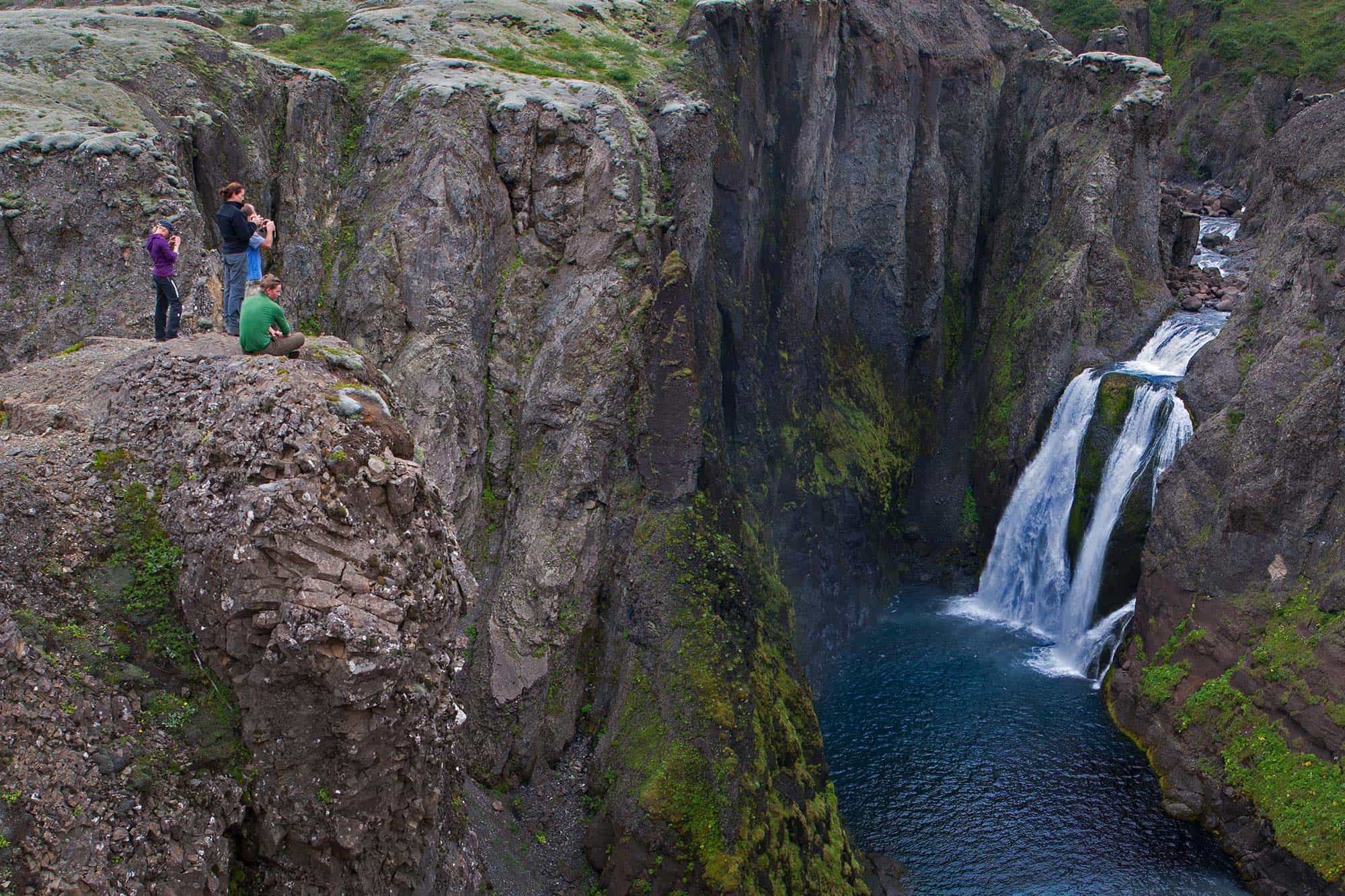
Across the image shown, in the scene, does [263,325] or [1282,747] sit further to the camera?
[1282,747]

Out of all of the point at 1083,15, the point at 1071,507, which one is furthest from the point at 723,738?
the point at 1083,15

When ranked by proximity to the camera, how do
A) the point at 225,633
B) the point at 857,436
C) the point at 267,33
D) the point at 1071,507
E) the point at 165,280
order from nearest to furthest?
the point at 225,633 → the point at 165,280 → the point at 267,33 → the point at 1071,507 → the point at 857,436

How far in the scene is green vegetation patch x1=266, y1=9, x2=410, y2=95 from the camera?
27.8 m

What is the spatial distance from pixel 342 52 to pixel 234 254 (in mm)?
17063

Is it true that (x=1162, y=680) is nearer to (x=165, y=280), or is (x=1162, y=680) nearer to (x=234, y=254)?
(x=234, y=254)

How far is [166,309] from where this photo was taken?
16078mm

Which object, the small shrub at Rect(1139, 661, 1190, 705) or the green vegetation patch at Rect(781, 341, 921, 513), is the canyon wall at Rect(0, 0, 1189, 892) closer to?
the green vegetation patch at Rect(781, 341, 921, 513)

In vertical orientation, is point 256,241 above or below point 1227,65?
below

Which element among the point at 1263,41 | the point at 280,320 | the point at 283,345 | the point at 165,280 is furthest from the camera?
the point at 1263,41

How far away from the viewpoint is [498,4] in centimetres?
3209

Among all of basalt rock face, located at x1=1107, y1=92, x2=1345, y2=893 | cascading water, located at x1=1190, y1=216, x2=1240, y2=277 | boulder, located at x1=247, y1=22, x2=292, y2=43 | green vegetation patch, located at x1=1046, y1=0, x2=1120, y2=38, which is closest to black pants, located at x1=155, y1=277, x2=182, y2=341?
boulder, located at x1=247, y1=22, x2=292, y2=43

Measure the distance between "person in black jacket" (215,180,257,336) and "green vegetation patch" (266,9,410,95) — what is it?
14.6 m

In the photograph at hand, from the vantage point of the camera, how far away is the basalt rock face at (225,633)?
9664 mm

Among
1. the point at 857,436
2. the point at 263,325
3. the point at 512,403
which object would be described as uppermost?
the point at 263,325
